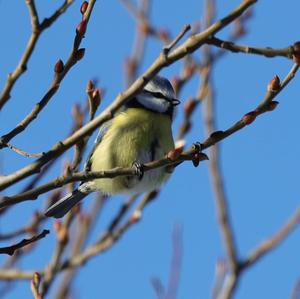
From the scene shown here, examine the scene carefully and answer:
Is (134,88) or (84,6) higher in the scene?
(84,6)

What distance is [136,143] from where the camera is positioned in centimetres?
334

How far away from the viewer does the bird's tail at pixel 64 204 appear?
3.47 metres

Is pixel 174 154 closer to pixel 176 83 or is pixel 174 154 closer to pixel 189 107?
pixel 189 107

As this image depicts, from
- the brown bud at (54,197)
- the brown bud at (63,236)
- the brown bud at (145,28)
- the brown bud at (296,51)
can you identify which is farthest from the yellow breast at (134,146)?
the brown bud at (296,51)

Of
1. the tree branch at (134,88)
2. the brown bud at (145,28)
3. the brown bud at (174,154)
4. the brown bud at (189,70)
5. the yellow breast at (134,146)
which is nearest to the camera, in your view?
the tree branch at (134,88)

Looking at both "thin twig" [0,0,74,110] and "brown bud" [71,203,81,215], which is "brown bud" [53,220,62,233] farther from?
"thin twig" [0,0,74,110]

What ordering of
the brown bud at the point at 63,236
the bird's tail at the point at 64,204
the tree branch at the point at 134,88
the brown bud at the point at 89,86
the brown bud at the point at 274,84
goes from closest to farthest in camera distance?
the tree branch at the point at 134,88 → the brown bud at the point at 274,84 → the brown bud at the point at 89,86 → the brown bud at the point at 63,236 → the bird's tail at the point at 64,204

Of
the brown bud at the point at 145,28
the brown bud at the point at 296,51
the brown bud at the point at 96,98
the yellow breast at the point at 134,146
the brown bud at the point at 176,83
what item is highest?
the brown bud at the point at 145,28

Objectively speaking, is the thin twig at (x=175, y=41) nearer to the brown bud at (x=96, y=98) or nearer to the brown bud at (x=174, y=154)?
the brown bud at (x=174, y=154)

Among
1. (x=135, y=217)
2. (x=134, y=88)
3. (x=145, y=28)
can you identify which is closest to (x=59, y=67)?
(x=134, y=88)

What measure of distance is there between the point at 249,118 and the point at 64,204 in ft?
6.14

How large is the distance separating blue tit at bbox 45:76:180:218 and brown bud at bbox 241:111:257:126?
138 cm

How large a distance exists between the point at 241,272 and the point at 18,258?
1.31 metres

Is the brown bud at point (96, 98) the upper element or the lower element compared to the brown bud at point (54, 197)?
lower
